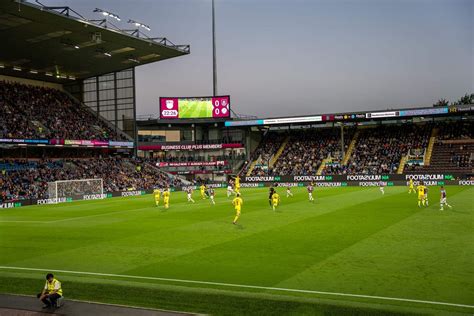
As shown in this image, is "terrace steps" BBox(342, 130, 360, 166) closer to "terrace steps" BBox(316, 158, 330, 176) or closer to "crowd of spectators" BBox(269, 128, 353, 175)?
"crowd of spectators" BBox(269, 128, 353, 175)

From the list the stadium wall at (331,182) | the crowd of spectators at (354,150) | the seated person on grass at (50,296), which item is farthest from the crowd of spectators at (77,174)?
the seated person on grass at (50,296)

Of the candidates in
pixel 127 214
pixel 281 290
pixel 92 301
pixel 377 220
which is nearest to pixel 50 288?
pixel 92 301

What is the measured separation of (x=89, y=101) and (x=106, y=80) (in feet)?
15.5

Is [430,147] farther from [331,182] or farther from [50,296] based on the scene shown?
[50,296]

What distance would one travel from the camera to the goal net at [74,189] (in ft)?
165

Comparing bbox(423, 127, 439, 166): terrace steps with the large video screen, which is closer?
bbox(423, 127, 439, 166): terrace steps

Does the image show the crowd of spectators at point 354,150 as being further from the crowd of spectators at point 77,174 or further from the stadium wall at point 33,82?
the stadium wall at point 33,82

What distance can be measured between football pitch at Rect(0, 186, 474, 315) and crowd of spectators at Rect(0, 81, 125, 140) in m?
30.7

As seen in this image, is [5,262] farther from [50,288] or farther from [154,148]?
[154,148]

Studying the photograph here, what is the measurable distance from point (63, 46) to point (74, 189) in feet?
57.0

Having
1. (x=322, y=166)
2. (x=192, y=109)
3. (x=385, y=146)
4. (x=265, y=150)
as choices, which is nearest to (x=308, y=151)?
(x=322, y=166)

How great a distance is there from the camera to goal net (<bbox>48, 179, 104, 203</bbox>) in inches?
1981

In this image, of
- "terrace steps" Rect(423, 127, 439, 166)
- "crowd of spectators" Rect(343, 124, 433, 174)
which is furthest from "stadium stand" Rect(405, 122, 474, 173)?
"crowd of spectators" Rect(343, 124, 433, 174)

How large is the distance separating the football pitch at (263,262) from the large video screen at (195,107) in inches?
1899
